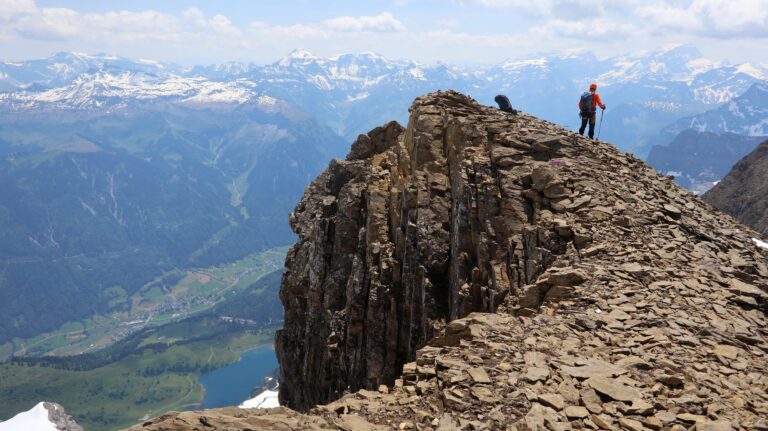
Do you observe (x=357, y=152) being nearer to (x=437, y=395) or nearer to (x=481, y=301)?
(x=481, y=301)

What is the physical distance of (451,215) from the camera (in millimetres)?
34875

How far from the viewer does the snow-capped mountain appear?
16862cm

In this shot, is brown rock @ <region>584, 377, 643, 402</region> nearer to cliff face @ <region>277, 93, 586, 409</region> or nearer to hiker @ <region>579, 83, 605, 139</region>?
cliff face @ <region>277, 93, 586, 409</region>

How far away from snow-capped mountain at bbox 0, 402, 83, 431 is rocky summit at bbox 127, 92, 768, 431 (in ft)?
529

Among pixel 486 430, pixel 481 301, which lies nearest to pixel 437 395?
pixel 486 430

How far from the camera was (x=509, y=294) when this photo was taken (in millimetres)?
27562

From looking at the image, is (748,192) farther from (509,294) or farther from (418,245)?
(509,294)

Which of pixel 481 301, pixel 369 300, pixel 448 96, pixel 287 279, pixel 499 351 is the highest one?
pixel 448 96

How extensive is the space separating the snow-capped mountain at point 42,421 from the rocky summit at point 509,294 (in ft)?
529

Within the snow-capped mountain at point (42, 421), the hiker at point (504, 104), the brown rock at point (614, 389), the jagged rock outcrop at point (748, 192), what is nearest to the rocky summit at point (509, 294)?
the brown rock at point (614, 389)

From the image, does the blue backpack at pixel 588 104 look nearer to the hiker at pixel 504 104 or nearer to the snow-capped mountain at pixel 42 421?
the hiker at pixel 504 104

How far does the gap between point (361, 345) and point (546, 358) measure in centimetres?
2083

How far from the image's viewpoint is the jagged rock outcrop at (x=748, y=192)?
98375 mm

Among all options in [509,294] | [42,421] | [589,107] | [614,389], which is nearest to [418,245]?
[509,294]
